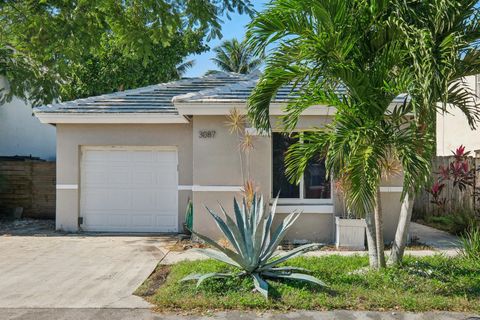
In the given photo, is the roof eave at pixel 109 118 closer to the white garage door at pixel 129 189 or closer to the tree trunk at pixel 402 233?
the white garage door at pixel 129 189

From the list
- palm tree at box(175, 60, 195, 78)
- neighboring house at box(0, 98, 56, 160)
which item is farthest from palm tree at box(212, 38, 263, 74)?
neighboring house at box(0, 98, 56, 160)

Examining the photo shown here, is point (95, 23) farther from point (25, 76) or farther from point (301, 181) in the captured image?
point (301, 181)

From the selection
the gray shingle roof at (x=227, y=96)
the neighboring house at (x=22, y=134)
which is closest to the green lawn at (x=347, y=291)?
the gray shingle roof at (x=227, y=96)

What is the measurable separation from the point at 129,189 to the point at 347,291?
7160mm

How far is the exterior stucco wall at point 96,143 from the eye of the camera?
1110 centimetres

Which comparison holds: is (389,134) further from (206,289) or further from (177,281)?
(177,281)

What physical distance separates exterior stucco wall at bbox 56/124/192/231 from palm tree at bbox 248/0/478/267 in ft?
18.2

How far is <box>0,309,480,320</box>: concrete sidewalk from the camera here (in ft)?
16.5

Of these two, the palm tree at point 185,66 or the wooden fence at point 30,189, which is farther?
the palm tree at point 185,66

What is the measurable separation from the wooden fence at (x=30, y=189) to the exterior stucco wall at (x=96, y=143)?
8.67 ft

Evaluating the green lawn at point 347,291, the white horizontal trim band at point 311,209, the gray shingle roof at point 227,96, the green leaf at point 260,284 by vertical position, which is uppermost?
the gray shingle roof at point 227,96

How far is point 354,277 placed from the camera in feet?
20.4

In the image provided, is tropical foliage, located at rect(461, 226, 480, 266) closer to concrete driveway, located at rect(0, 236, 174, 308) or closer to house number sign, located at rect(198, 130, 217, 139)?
concrete driveway, located at rect(0, 236, 174, 308)

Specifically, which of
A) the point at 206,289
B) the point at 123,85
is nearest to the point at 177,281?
the point at 206,289
